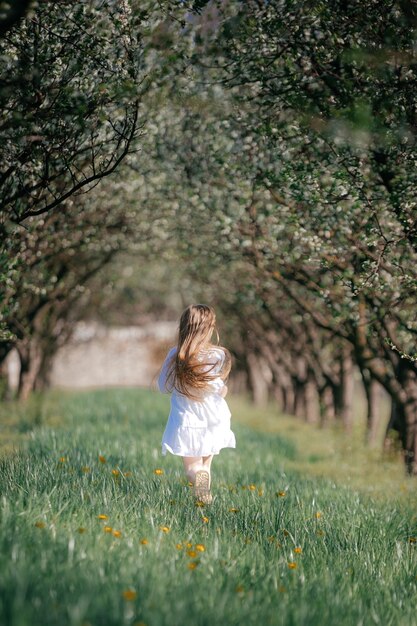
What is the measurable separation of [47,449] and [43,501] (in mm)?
3623

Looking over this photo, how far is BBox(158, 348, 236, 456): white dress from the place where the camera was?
6.67 m

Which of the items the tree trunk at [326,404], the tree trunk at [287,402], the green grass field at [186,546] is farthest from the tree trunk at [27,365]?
the tree trunk at [287,402]

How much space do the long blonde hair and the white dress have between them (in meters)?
0.06

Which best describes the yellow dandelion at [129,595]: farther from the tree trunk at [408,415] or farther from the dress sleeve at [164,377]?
the tree trunk at [408,415]

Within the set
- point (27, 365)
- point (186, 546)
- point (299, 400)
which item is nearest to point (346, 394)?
point (299, 400)

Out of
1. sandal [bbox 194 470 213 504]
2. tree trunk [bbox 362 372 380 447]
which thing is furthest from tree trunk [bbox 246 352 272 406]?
sandal [bbox 194 470 213 504]

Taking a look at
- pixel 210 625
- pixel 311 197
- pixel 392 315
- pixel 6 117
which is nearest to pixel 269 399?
pixel 392 315

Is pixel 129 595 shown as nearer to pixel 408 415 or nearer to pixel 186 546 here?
pixel 186 546

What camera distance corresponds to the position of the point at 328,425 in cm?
1834

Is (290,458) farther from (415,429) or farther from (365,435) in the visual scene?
(365,435)

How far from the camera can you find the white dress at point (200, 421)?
667cm

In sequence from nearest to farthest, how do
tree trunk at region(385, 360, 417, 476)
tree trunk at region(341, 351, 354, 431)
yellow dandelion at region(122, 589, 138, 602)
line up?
1. yellow dandelion at region(122, 589, 138, 602)
2. tree trunk at region(385, 360, 417, 476)
3. tree trunk at region(341, 351, 354, 431)

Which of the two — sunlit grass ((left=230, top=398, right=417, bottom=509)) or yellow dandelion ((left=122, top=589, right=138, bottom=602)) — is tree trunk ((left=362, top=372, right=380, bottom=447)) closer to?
sunlit grass ((left=230, top=398, right=417, bottom=509))

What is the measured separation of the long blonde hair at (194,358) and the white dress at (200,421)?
0.06 meters
